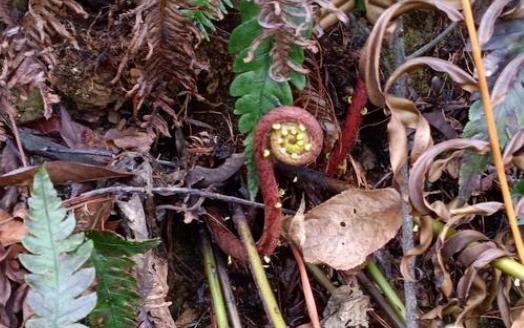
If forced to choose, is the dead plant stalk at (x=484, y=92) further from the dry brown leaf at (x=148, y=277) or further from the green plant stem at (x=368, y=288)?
the dry brown leaf at (x=148, y=277)

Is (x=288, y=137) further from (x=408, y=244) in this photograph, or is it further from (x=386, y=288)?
(x=386, y=288)

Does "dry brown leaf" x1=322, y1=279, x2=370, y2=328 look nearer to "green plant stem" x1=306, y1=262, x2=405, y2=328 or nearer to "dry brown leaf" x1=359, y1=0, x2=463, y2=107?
"green plant stem" x1=306, y1=262, x2=405, y2=328

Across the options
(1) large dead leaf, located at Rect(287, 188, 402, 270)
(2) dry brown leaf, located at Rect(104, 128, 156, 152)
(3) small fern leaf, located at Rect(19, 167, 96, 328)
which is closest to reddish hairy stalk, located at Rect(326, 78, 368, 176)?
(1) large dead leaf, located at Rect(287, 188, 402, 270)

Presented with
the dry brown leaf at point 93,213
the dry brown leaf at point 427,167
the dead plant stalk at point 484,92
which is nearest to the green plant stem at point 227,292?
the dry brown leaf at point 93,213

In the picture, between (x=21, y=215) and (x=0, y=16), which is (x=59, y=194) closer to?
(x=21, y=215)

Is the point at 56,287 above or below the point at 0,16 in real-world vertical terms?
below

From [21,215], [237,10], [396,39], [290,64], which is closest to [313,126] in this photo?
[290,64]
